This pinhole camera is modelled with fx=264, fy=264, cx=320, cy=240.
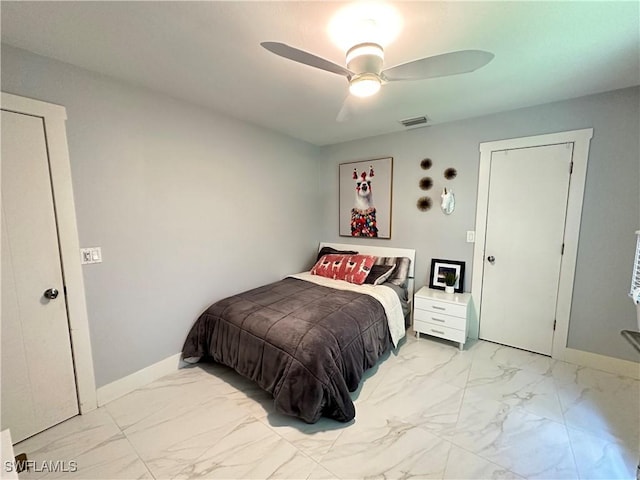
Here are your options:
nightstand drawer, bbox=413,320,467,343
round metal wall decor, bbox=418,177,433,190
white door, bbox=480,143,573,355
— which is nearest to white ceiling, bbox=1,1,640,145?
white door, bbox=480,143,573,355

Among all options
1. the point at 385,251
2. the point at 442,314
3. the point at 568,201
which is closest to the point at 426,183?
the point at 385,251

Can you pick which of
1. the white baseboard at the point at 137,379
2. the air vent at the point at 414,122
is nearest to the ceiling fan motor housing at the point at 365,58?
the air vent at the point at 414,122

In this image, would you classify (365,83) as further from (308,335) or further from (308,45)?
Result: (308,335)

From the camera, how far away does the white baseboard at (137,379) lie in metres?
1.99

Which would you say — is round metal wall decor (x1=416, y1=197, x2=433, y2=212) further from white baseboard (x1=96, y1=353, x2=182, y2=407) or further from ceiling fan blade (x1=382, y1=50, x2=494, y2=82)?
white baseboard (x1=96, y1=353, x2=182, y2=407)

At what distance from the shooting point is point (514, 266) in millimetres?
2668

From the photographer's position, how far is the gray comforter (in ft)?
5.71

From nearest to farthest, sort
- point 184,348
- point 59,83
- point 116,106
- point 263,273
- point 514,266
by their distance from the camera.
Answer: point 59,83
point 116,106
point 184,348
point 514,266
point 263,273

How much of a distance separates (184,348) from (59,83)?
2.17m

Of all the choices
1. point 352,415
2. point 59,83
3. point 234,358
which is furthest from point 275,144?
point 352,415

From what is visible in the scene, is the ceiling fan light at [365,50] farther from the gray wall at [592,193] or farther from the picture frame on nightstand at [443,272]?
the picture frame on nightstand at [443,272]

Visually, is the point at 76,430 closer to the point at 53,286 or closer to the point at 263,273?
the point at 53,286

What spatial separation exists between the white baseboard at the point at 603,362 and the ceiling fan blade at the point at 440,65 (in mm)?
2691

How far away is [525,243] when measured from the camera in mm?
2594
